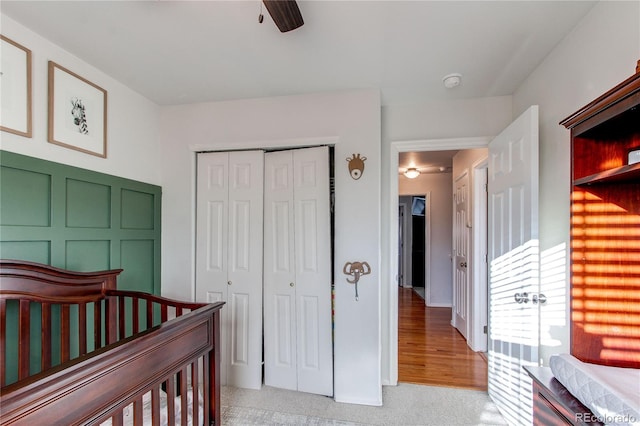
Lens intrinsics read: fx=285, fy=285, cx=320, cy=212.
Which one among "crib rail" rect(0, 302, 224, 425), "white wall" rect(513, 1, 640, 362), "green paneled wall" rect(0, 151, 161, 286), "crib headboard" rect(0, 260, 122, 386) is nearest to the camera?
"crib rail" rect(0, 302, 224, 425)

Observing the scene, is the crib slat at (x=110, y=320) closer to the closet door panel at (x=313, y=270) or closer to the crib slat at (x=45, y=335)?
the crib slat at (x=45, y=335)

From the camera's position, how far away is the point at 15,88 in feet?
4.92

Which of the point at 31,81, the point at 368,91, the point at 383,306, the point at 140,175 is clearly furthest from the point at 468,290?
the point at 31,81

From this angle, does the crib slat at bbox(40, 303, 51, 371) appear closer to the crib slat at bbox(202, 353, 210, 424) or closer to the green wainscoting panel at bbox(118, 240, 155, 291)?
the green wainscoting panel at bbox(118, 240, 155, 291)

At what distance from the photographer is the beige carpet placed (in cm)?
195

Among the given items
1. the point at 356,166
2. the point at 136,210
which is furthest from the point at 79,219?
the point at 356,166

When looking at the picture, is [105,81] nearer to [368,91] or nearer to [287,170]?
[287,170]

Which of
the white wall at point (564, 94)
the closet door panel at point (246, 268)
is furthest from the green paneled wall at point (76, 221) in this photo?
the white wall at point (564, 94)

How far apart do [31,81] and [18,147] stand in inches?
15.0

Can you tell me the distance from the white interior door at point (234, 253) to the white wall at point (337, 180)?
11 cm

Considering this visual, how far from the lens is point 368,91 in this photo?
87.3 inches

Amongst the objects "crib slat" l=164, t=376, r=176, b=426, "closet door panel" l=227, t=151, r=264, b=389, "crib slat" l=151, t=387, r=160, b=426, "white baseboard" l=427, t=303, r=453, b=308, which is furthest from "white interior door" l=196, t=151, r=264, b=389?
"white baseboard" l=427, t=303, r=453, b=308

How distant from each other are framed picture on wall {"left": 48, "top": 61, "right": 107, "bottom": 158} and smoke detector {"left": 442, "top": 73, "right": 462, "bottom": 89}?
2.44 metres

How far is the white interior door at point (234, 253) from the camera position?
238cm
